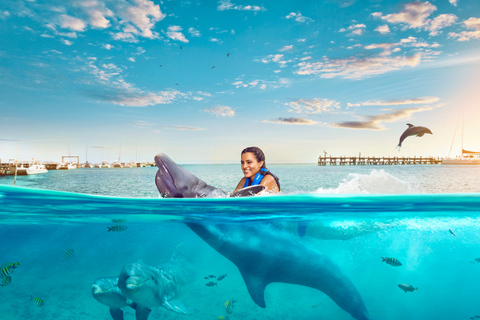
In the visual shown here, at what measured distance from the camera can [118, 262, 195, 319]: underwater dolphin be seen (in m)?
6.35

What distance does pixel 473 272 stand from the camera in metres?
14.7

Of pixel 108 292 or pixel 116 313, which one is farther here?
pixel 116 313

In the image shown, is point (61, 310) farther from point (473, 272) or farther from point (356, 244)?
point (473, 272)

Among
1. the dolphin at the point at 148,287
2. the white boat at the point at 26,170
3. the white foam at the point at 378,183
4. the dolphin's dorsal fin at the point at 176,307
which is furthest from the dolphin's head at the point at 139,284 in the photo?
the white boat at the point at 26,170

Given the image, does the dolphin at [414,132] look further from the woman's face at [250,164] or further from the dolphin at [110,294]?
the dolphin at [110,294]

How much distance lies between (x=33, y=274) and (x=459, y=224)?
16279 millimetres

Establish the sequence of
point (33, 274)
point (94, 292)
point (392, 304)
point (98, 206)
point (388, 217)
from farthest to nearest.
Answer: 1. point (392, 304)
2. point (33, 274)
3. point (388, 217)
4. point (98, 206)
5. point (94, 292)

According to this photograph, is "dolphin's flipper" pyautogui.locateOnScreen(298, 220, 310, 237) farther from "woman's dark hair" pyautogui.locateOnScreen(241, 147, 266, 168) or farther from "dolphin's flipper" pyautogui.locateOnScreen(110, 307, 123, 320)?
"dolphin's flipper" pyautogui.locateOnScreen(110, 307, 123, 320)

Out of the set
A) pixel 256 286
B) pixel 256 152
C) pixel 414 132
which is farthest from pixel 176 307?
pixel 414 132

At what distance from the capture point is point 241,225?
10.7 m

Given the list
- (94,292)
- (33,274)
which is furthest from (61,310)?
(94,292)

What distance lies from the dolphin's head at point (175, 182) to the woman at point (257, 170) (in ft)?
2.95

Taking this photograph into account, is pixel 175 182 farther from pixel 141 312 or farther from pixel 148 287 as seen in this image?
pixel 141 312

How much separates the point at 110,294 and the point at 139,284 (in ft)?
1.99
